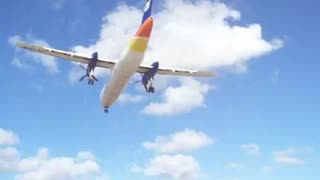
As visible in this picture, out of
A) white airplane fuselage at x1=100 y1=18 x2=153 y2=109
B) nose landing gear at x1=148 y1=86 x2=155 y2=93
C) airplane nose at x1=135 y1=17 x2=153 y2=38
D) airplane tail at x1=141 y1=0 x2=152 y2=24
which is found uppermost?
airplane tail at x1=141 y1=0 x2=152 y2=24

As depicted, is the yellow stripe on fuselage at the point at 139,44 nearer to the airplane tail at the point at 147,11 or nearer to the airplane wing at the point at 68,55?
the airplane tail at the point at 147,11

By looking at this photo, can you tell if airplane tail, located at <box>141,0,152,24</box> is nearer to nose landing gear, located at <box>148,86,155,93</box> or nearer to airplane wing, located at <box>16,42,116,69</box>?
airplane wing, located at <box>16,42,116,69</box>

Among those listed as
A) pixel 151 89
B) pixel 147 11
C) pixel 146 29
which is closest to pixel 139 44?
pixel 146 29

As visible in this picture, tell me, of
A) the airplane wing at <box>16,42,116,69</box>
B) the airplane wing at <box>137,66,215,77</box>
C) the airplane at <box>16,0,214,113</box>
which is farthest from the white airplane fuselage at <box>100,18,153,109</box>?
the airplane wing at <box>137,66,215,77</box>

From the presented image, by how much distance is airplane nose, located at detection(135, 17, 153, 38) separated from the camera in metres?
60.3

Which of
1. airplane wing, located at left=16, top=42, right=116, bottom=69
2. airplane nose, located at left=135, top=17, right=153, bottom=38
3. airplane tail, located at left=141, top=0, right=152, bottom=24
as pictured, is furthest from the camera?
airplane wing, located at left=16, top=42, right=116, bottom=69

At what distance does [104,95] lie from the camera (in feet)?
239

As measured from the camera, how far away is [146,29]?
60406mm

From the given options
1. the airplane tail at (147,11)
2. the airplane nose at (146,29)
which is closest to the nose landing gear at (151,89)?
the airplane tail at (147,11)

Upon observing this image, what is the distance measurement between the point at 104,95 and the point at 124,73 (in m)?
9.67

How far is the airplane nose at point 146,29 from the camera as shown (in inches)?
2375

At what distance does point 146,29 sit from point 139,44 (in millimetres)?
1943

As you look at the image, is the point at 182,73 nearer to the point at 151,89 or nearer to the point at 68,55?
the point at 151,89

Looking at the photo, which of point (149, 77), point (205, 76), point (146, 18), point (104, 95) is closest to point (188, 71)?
point (205, 76)
